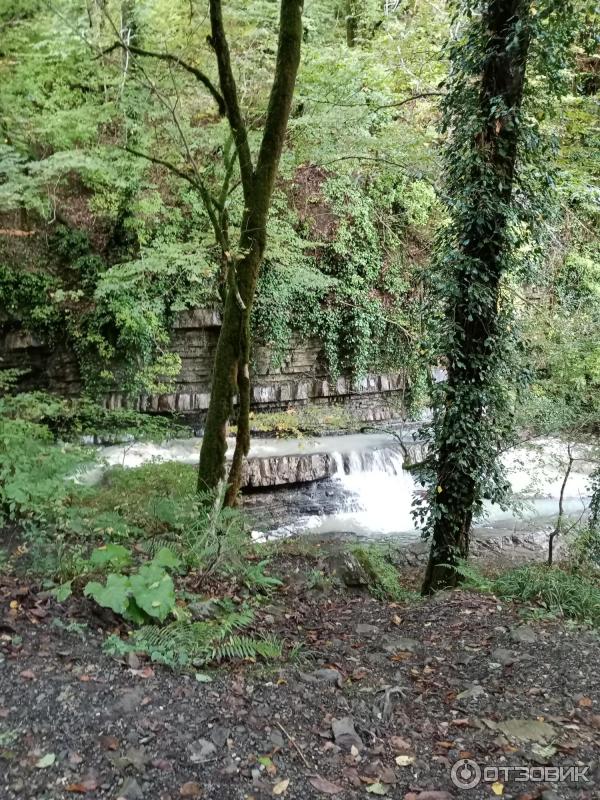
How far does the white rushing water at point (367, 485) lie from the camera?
31.2 feet

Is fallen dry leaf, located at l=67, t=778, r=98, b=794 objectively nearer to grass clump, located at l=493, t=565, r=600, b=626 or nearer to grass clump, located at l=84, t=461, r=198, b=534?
grass clump, located at l=84, t=461, r=198, b=534

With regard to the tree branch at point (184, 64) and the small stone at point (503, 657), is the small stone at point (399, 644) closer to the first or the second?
the small stone at point (503, 657)

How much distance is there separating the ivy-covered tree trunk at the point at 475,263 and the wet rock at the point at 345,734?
9.98ft

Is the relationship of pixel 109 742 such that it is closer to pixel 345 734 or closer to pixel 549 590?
pixel 345 734

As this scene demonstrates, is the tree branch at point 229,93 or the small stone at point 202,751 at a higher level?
the tree branch at point 229,93

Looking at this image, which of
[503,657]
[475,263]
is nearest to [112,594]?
[503,657]

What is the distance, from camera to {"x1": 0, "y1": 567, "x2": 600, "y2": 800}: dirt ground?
7.28 ft

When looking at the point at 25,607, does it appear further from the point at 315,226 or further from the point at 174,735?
the point at 315,226

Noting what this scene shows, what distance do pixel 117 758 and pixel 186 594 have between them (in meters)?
1.67

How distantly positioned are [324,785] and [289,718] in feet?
1.60

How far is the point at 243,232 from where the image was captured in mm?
5734

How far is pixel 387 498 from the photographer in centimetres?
1052

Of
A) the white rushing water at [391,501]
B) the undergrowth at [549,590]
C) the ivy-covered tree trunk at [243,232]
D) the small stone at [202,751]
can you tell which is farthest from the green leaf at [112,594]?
the white rushing water at [391,501]

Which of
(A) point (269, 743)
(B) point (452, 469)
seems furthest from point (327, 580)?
(A) point (269, 743)
